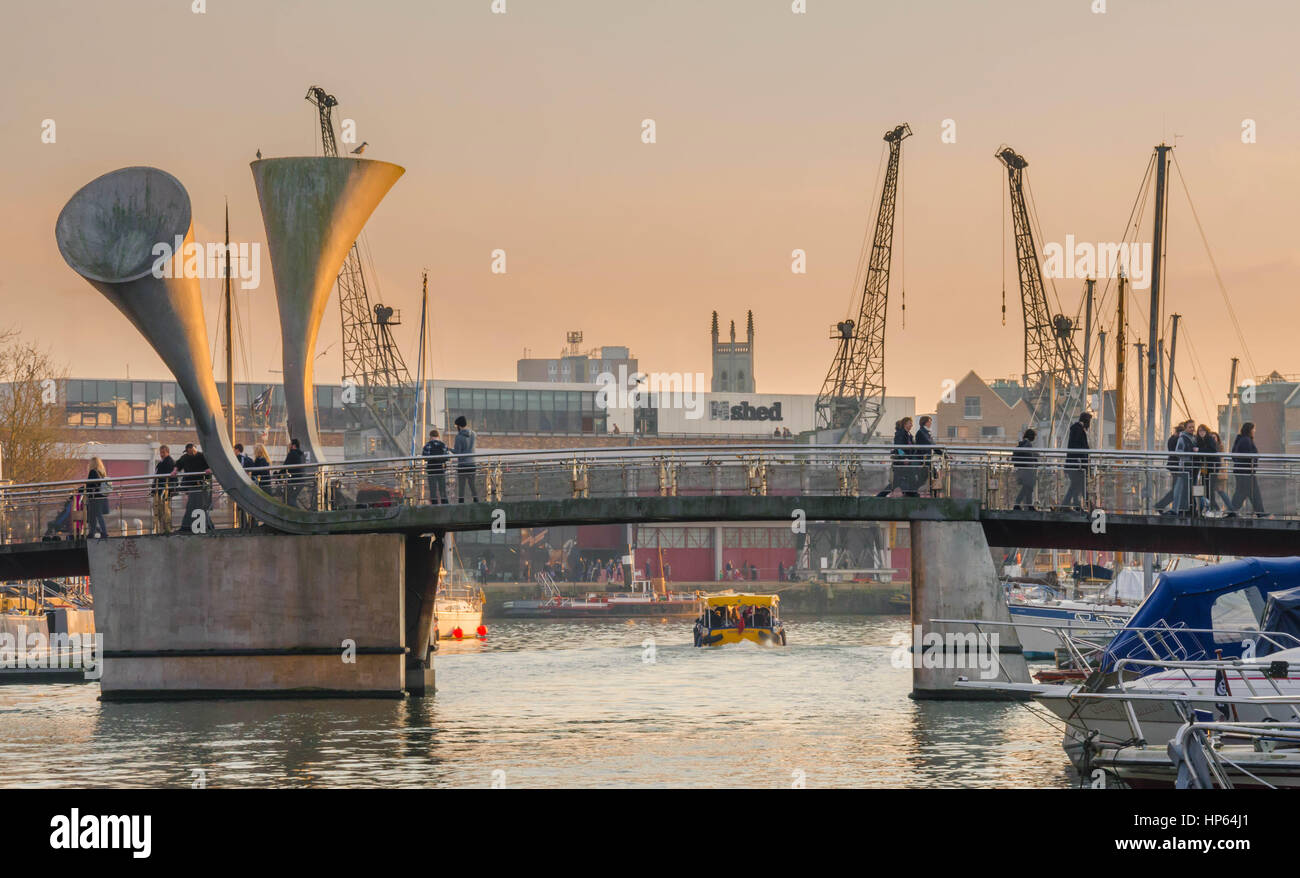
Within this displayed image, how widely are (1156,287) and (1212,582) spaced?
3250 centimetres

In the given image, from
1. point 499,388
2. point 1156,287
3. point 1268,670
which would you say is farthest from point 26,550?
point 499,388

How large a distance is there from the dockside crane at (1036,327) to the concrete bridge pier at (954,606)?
3212 inches

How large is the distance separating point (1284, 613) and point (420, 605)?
22588 mm

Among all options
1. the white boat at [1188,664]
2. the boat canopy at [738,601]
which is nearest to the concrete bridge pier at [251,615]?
the white boat at [1188,664]

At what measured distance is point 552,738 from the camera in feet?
121

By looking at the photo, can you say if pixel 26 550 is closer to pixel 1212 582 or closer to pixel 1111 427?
pixel 1212 582

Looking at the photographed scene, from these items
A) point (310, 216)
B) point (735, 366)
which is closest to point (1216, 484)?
point (310, 216)

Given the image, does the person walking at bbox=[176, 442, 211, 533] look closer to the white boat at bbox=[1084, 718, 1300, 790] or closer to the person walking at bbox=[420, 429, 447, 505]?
the person walking at bbox=[420, 429, 447, 505]

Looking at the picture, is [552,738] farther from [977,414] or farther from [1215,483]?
[977,414]

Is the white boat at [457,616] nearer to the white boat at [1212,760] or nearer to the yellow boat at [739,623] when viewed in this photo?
the yellow boat at [739,623]

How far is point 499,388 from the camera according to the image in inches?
5463
